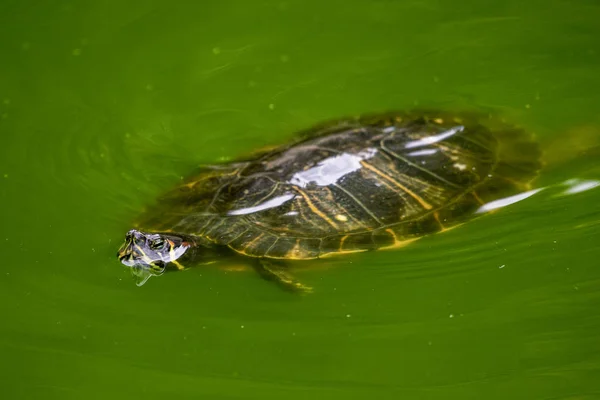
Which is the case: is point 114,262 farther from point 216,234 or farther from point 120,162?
point 120,162

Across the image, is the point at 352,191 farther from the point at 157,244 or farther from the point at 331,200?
the point at 157,244

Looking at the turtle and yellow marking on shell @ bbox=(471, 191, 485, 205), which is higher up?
the turtle

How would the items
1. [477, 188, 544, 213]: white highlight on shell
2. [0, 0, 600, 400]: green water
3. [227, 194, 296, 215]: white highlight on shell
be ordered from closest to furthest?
[0, 0, 600, 400]: green water
[227, 194, 296, 215]: white highlight on shell
[477, 188, 544, 213]: white highlight on shell

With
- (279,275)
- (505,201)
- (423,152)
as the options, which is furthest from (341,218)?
(505,201)

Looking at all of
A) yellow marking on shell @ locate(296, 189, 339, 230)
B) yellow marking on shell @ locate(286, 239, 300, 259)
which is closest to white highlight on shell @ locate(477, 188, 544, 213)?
Answer: yellow marking on shell @ locate(296, 189, 339, 230)

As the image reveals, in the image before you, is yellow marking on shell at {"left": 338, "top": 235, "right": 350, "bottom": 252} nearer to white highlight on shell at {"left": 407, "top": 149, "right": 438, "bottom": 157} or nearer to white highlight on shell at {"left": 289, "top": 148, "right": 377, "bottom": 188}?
white highlight on shell at {"left": 289, "top": 148, "right": 377, "bottom": 188}

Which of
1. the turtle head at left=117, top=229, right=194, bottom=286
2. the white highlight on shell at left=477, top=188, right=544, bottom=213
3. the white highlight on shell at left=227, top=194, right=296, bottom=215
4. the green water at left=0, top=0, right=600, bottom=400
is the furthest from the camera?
the white highlight on shell at left=477, top=188, right=544, bottom=213

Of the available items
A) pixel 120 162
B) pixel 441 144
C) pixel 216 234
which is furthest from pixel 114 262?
pixel 441 144
